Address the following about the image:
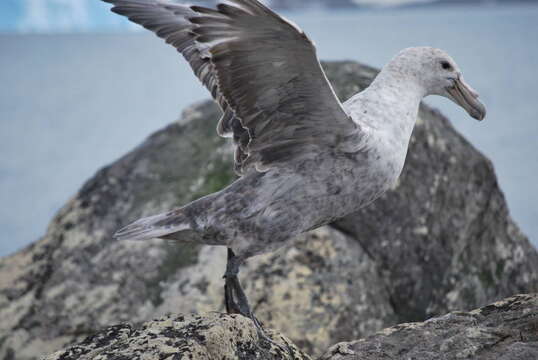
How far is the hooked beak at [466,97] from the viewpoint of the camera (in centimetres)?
320

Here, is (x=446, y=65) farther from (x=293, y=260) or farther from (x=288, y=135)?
(x=293, y=260)

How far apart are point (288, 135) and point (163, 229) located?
28.3 inches

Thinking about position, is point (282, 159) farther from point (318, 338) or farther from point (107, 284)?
point (107, 284)

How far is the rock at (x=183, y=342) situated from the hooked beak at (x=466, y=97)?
1469 millimetres

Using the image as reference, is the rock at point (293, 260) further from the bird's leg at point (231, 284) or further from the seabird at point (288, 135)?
the seabird at point (288, 135)

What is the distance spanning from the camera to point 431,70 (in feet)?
10.3

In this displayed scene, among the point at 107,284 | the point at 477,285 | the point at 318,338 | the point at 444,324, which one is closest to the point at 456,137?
the point at 477,285

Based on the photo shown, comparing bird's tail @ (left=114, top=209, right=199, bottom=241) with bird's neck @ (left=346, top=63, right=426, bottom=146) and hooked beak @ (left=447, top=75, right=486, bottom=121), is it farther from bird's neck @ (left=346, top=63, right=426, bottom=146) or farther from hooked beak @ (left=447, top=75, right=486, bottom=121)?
hooked beak @ (left=447, top=75, right=486, bottom=121)

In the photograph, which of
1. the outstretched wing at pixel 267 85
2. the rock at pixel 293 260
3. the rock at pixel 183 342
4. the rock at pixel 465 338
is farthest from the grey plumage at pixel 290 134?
the rock at pixel 293 260

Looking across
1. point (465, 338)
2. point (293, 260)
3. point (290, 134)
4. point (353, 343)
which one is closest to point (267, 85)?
point (290, 134)

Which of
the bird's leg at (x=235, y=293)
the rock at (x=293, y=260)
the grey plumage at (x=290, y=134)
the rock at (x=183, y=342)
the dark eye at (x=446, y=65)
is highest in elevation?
the dark eye at (x=446, y=65)

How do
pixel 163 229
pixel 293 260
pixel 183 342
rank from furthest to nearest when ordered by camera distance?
pixel 293 260 → pixel 163 229 → pixel 183 342

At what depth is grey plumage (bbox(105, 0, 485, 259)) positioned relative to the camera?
102 inches

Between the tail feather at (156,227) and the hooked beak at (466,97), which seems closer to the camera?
the tail feather at (156,227)
